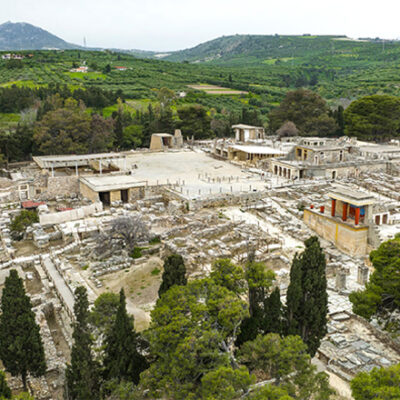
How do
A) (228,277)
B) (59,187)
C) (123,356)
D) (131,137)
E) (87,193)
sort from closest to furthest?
(123,356)
(228,277)
(87,193)
(59,187)
(131,137)

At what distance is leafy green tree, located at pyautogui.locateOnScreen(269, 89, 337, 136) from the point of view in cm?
6275

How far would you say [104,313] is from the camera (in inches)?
659

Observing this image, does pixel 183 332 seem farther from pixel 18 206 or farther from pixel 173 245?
pixel 18 206

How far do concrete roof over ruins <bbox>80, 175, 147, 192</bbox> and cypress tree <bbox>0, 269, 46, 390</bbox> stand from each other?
22.0 meters

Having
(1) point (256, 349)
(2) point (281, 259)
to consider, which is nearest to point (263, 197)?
(2) point (281, 259)

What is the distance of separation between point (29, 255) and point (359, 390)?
2163 cm

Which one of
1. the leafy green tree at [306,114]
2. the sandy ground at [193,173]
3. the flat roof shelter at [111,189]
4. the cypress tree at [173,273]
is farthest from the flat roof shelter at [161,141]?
the cypress tree at [173,273]

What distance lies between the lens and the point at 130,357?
14.5 m

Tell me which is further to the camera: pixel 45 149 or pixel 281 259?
pixel 45 149

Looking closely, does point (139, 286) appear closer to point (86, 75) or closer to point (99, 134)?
point (99, 134)

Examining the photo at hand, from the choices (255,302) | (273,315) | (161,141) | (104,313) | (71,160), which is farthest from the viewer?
(161,141)

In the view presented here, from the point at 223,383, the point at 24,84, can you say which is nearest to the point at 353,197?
the point at 223,383

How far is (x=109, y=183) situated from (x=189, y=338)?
27273 mm

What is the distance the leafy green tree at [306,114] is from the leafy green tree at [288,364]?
175 feet
